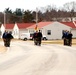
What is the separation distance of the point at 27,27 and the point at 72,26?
11376mm

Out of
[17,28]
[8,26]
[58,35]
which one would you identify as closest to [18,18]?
[8,26]

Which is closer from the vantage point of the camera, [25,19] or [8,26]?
[8,26]

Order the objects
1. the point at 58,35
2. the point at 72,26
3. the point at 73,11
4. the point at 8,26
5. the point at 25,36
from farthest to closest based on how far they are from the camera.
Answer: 1. the point at 73,11
2. the point at 8,26
3. the point at 72,26
4. the point at 58,35
5. the point at 25,36

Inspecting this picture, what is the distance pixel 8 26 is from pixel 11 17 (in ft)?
157

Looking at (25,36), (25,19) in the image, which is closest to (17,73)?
(25,36)

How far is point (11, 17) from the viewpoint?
144m

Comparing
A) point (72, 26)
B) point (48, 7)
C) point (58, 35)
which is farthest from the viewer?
point (48, 7)

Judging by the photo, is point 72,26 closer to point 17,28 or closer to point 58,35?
point 58,35

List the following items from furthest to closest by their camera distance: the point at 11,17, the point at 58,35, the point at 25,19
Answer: the point at 11,17
the point at 25,19
the point at 58,35

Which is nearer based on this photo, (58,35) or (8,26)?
(58,35)

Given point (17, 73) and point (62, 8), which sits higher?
point (62, 8)

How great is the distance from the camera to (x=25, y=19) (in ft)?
392

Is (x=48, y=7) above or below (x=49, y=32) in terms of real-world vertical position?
above

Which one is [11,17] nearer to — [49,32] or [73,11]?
[73,11]
